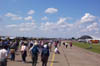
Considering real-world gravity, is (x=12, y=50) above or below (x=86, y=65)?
above

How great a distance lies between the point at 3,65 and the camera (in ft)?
28.6

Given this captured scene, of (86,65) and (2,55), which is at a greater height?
(2,55)

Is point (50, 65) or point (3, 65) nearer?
point (3, 65)

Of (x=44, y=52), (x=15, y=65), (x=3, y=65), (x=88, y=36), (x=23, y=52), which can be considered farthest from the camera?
(x=88, y=36)

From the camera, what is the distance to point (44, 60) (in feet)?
39.9

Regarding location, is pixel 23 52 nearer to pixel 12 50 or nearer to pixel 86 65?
pixel 12 50

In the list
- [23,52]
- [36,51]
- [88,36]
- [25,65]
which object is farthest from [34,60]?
[88,36]

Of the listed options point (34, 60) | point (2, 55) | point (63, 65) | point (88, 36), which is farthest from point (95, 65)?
point (88, 36)

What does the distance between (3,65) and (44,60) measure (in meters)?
3.81

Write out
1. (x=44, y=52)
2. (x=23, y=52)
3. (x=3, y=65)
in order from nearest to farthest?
1. (x=3, y=65)
2. (x=44, y=52)
3. (x=23, y=52)

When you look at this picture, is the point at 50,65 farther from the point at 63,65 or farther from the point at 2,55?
the point at 2,55

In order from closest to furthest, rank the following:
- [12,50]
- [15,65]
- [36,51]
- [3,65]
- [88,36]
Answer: [3,65], [36,51], [15,65], [12,50], [88,36]

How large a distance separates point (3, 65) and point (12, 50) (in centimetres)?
817

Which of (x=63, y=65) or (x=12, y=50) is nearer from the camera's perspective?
(x=63, y=65)
